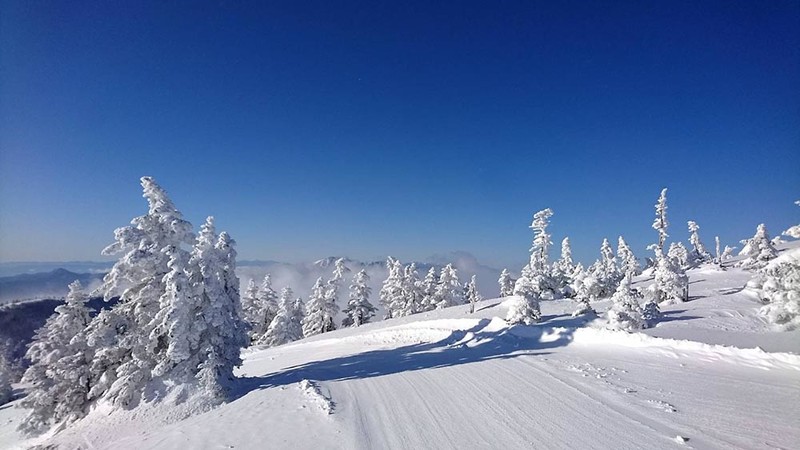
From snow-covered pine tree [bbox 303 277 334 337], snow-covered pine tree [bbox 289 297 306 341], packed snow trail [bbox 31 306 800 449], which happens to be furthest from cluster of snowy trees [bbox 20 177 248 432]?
snow-covered pine tree [bbox 303 277 334 337]

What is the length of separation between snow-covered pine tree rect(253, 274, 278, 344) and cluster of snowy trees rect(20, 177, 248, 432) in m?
38.6

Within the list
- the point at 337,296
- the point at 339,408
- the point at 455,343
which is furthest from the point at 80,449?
the point at 337,296

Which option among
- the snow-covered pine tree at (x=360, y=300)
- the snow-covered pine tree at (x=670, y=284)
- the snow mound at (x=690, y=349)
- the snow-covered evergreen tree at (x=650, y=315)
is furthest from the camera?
the snow-covered pine tree at (x=360, y=300)

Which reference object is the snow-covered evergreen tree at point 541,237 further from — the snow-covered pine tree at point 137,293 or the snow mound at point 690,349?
the snow-covered pine tree at point 137,293

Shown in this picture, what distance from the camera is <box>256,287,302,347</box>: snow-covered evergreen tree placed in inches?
2051

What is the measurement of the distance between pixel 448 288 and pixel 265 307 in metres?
30.2

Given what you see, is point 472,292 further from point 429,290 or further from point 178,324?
point 178,324

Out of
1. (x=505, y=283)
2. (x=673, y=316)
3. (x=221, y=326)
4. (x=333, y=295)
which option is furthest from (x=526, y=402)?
(x=505, y=283)

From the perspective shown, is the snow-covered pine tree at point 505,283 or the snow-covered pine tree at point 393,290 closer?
the snow-covered pine tree at point 393,290

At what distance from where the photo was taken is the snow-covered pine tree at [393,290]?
65000mm

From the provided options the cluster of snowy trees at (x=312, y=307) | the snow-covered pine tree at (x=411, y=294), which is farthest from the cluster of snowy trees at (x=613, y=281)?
the cluster of snowy trees at (x=312, y=307)

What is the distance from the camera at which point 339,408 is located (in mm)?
12914

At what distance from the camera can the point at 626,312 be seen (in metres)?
23.8

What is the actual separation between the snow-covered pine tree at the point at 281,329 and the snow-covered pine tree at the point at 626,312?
41.9 metres
